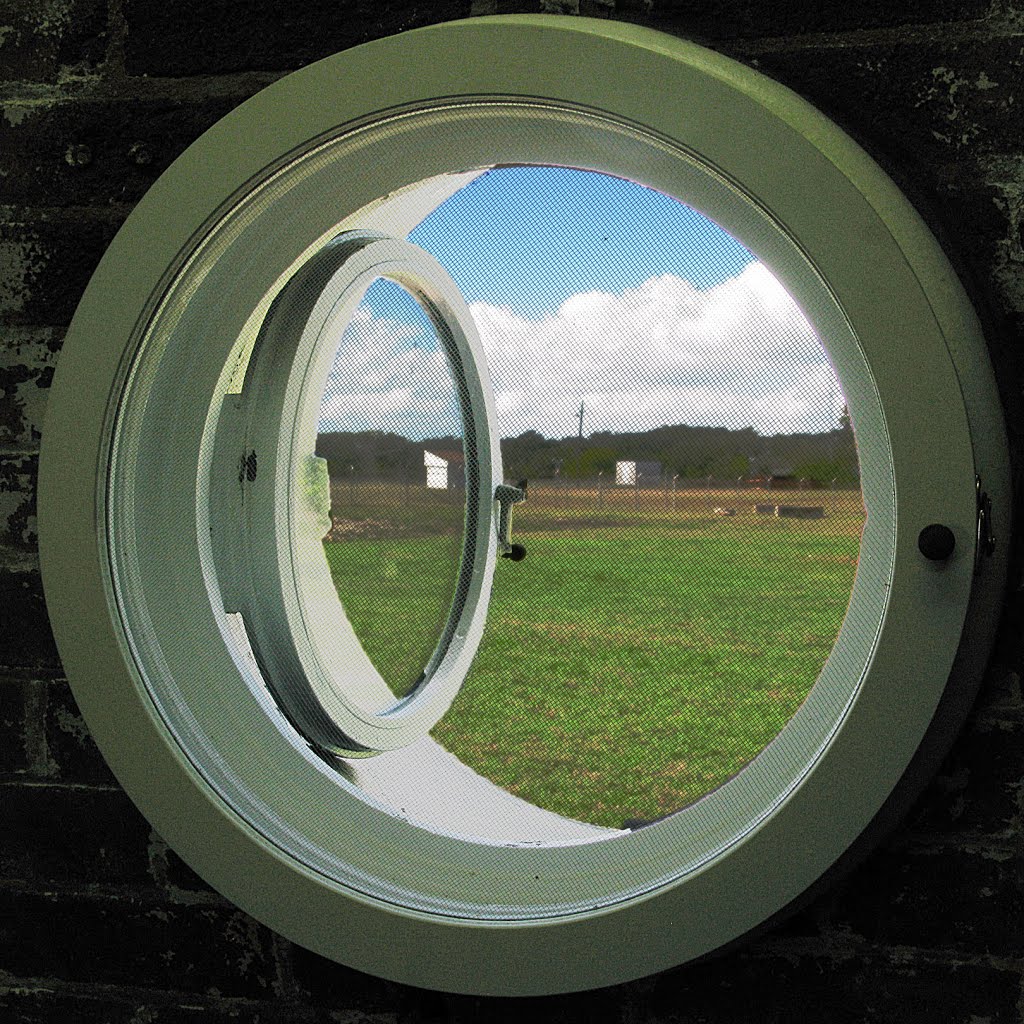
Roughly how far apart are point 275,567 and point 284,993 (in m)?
0.50

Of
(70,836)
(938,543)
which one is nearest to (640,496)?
(938,543)

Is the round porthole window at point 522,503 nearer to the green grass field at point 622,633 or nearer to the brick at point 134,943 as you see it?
the green grass field at point 622,633

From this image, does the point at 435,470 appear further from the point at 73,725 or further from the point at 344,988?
the point at 344,988

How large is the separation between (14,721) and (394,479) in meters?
0.59

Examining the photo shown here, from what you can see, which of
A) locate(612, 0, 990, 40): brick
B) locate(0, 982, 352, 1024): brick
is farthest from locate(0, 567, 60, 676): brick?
locate(612, 0, 990, 40): brick

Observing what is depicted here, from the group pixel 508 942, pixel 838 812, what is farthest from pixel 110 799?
pixel 838 812

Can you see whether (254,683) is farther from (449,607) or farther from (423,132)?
(423,132)

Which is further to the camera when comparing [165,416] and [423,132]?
[165,416]

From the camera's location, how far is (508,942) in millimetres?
1179

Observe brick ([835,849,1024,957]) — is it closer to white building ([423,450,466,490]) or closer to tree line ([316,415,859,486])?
tree line ([316,415,859,486])

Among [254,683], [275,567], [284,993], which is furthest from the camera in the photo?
[275,567]

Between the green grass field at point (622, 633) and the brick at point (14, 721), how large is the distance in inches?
18.4

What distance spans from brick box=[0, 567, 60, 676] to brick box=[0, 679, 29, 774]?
2cm

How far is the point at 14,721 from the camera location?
137 centimetres
